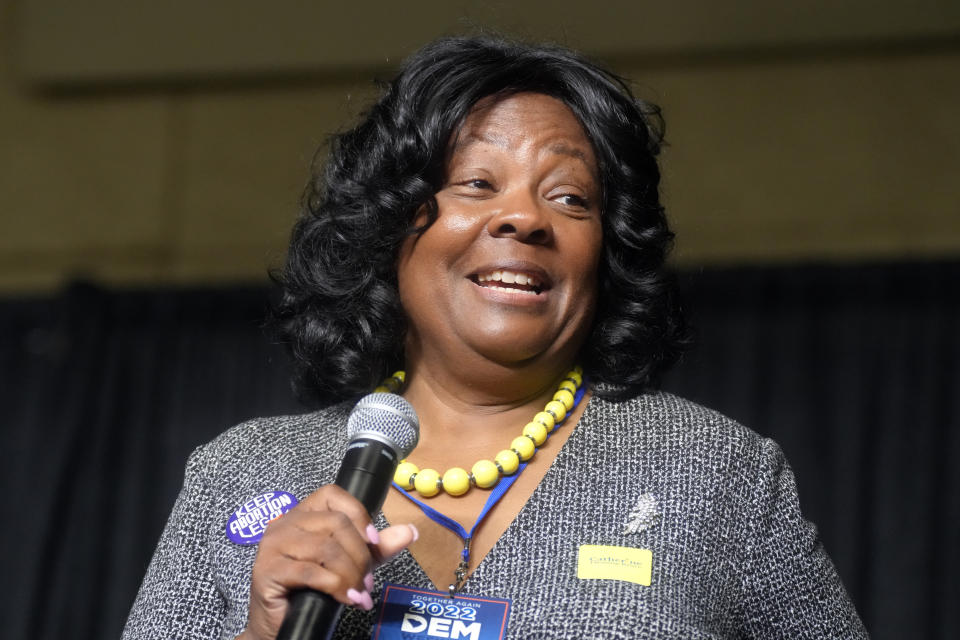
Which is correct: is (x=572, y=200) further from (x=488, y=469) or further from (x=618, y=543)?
(x=618, y=543)

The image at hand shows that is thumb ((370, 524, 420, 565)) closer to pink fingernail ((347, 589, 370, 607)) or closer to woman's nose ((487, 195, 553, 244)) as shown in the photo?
pink fingernail ((347, 589, 370, 607))

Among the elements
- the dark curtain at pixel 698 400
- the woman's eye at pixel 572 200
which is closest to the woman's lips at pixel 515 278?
the woman's eye at pixel 572 200

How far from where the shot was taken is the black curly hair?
1796 mm

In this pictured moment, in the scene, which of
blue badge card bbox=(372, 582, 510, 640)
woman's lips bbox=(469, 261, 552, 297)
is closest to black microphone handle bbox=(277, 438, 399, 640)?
blue badge card bbox=(372, 582, 510, 640)

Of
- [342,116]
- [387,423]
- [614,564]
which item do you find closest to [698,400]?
Result: [342,116]

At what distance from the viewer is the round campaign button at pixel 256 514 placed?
159cm

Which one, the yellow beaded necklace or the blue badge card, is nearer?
the blue badge card

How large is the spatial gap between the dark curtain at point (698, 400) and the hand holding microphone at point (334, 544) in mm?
2856

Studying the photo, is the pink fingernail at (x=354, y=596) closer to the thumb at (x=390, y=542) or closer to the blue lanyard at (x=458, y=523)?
the thumb at (x=390, y=542)

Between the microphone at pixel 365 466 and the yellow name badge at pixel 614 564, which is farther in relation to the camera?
the yellow name badge at pixel 614 564

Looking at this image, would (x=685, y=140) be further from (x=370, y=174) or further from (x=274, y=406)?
(x=370, y=174)

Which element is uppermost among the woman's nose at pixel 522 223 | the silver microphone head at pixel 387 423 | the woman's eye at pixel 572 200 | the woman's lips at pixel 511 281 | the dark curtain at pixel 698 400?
the woman's eye at pixel 572 200

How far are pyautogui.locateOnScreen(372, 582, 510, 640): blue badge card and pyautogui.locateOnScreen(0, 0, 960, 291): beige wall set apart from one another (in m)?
3.15

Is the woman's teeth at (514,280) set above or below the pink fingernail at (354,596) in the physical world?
above
